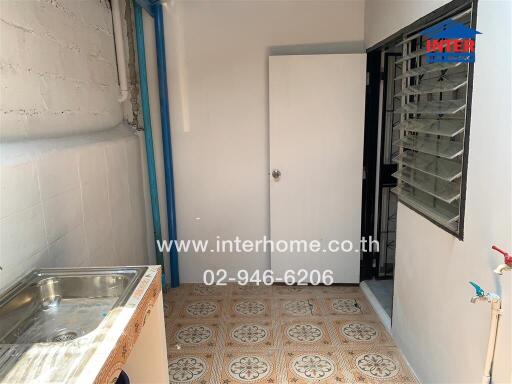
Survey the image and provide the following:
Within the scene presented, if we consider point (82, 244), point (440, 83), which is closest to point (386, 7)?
point (440, 83)

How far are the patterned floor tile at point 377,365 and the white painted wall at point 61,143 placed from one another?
1484 mm

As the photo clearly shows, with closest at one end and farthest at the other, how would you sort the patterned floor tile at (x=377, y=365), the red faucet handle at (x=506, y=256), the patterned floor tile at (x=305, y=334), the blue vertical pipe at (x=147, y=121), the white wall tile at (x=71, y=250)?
1. the red faucet handle at (x=506, y=256)
2. the white wall tile at (x=71, y=250)
3. the patterned floor tile at (x=377, y=365)
4. the patterned floor tile at (x=305, y=334)
5. the blue vertical pipe at (x=147, y=121)

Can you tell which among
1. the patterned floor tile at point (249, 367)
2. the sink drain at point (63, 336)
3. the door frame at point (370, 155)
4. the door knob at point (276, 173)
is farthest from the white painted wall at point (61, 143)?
the door frame at point (370, 155)

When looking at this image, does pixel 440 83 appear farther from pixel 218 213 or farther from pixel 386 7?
pixel 218 213

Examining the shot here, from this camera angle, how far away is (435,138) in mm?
1858

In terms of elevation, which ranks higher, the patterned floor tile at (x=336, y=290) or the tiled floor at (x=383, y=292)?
the tiled floor at (x=383, y=292)

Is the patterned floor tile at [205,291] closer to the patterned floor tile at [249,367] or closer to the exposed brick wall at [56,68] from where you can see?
the patterned floor tile at [249,367]

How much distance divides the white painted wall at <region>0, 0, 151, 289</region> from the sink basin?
0.08 metres

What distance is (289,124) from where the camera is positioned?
2959 mm

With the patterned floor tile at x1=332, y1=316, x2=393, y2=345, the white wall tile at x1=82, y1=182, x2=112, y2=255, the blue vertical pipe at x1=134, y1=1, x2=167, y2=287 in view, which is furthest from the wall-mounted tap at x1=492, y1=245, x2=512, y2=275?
the blue vertical pipe at x1=134, y1=1, x2=167, y2=287

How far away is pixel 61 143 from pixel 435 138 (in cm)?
173

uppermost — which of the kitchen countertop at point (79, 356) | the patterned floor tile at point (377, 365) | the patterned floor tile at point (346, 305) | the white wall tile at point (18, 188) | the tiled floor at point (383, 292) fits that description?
the white wall tile at point (18, 188)

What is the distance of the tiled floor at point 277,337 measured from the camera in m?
2.16

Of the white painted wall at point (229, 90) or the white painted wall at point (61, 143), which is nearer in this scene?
the white painted wall at point (61, 143)
